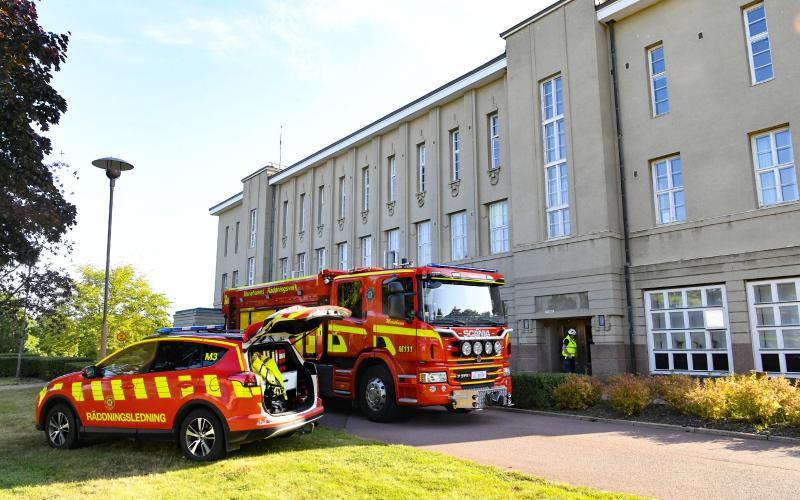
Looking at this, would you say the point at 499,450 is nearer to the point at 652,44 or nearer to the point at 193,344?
the point at 193,344

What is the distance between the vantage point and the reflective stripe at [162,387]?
305 inches

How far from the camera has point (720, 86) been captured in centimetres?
1666

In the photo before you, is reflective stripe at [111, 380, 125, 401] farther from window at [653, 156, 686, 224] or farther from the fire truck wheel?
window at [653, 156, 686, 224]

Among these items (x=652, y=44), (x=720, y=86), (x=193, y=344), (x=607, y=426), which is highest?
(x=652, y=44)

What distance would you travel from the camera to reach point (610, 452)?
8.34m

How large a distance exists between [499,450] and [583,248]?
11.4 meters

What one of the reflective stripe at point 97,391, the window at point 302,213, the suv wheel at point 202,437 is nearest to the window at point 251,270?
the window at point 302,213

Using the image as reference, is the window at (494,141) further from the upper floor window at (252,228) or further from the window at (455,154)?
the upper floor window at (252,228)

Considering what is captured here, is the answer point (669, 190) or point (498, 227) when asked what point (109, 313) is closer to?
point (498, 227)

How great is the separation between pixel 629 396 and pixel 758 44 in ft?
38.2

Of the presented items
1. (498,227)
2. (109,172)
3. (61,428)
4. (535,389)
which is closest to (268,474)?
(61,428)

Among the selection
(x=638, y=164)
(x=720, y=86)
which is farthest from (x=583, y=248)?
(x=720, y=86)

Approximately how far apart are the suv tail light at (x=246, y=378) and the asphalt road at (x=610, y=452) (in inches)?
112

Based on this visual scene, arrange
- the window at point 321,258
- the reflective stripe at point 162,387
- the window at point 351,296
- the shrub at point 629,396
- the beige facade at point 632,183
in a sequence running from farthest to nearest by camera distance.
Result: the window at point 321,258 → the beige facade at point 632,183 → the window at point 351,296 → the shrub at point 629,396 → the reflective stripe at point 162,387
